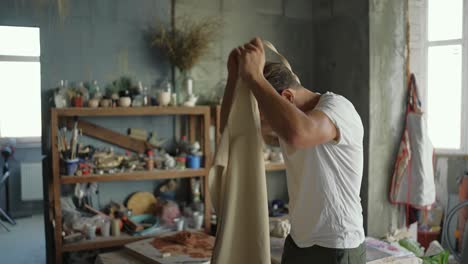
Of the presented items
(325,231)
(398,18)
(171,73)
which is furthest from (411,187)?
(325,231)

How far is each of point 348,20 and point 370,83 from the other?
63cm

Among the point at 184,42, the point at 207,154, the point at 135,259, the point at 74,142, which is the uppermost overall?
the point at 184,42

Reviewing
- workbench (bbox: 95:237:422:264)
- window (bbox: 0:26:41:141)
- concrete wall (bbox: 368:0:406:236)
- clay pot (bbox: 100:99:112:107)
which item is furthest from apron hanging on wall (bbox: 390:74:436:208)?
window (bbox: 0:26:41:141)

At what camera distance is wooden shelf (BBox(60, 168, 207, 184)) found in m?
3.43

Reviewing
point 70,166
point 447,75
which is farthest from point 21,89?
point 447,75

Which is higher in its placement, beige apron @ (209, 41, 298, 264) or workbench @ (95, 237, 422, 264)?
beige apron @ (209, 41, 298, 264)

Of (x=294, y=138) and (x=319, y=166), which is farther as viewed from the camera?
(x=319, y=166)

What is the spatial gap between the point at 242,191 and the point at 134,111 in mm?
2022

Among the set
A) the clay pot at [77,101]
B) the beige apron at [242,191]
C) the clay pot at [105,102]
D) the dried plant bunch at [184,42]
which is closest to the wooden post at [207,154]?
the dried plant bunch at [184,42]

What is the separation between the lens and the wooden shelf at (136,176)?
11.2ft

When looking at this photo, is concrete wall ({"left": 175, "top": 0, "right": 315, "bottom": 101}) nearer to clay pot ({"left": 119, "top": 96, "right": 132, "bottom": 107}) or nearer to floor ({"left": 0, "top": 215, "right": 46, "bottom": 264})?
clay pot ({"left": 119, "top": 96, "right": 132, "bottom": 107})

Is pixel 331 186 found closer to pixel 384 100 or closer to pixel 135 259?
pixel 135 259

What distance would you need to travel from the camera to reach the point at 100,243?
11.4ft

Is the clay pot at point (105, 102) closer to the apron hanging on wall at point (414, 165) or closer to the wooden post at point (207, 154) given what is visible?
the wooden post at point (207, 154)
